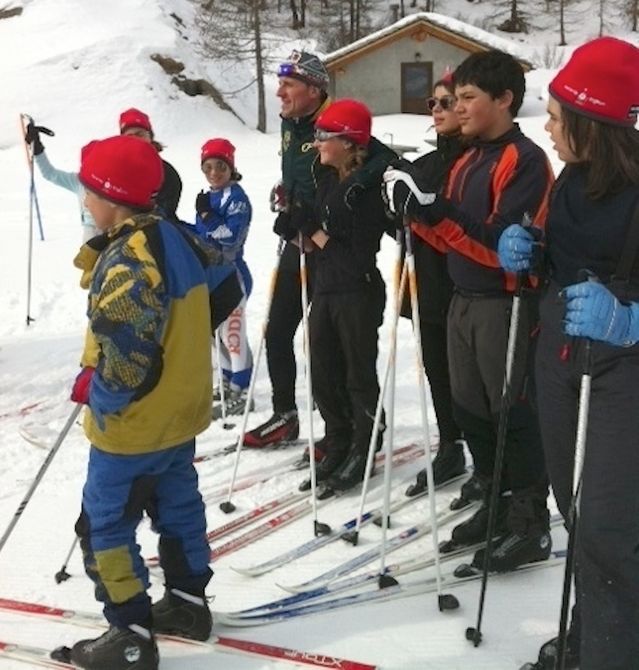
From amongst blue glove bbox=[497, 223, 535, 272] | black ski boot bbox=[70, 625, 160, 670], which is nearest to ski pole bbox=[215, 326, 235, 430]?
black ski boot bbox=[70, 625, 160, 670]

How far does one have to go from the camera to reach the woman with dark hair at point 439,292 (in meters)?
3.43

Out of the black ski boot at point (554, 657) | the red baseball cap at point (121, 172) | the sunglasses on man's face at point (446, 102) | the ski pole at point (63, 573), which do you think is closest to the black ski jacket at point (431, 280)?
the sunglasses on man's face at point (446, 102)

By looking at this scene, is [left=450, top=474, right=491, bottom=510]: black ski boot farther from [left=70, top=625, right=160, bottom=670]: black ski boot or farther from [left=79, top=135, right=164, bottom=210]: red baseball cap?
[left=79, top=135, right=164, bottom=210]: red baseball cap

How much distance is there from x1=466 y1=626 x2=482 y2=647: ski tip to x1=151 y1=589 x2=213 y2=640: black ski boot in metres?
0.94

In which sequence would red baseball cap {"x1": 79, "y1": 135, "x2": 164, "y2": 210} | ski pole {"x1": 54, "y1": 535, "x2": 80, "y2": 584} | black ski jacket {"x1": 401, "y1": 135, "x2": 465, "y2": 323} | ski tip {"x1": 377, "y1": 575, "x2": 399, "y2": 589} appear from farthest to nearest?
1. black ski jacket {"x1": 401, "y1": 135, "x2": 465, "y2": 323}
2. ski pole {"x1": 54, "y1": 535, "x2": 80, "y2": 584}
3. ski tip {"x1": 377, "y1": 575, "x2": 399, "y2": 589}
4. red baseball cap {"x1": 79, "y1": 135, "x2": 164, "y2": 210}

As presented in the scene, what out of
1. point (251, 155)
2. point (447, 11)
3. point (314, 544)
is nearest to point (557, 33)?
point (447, 11)

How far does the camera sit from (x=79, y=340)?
698cm

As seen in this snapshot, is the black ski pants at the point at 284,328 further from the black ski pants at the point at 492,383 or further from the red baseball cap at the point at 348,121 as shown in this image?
the black ski pants at the point at 492,383

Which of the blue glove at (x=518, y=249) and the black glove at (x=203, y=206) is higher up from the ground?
the blue glove at (x=518, y=249)

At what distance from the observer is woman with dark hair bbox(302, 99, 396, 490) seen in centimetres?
355

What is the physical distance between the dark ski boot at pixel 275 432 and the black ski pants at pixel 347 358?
0.60m

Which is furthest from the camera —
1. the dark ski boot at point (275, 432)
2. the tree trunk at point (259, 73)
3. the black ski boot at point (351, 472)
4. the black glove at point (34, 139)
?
the tree trunk at point (259, 73)

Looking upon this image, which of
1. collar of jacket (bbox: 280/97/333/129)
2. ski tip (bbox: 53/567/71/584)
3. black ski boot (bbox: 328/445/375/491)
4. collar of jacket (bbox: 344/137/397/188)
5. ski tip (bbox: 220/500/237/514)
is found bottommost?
ski tip (bbox: 220/500/237/514)

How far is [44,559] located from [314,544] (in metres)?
1.21
